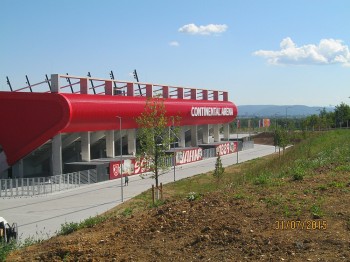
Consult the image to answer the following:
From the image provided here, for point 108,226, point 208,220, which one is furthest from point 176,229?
point 108,226

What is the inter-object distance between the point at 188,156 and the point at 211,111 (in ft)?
38.8

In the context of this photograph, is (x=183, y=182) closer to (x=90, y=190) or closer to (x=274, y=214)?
(x=90, y=190)

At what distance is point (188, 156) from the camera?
6059 cm

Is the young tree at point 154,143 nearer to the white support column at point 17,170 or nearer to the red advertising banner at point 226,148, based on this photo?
the white support column at point 17,170

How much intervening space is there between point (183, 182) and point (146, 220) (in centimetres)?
2690

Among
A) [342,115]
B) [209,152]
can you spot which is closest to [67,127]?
[209,152]

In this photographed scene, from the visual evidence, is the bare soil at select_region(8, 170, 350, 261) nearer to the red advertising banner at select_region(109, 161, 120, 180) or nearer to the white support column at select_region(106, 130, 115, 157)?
the red advertising banner at select_region(109, 161, 120, 180)

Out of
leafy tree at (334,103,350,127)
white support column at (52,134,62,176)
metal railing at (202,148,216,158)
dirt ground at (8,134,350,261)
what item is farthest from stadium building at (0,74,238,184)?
leafy tree at (334,103,350,127)

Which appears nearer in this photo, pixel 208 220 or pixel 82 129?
pixel 208 220

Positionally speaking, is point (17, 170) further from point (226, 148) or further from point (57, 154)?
point (226, 148)

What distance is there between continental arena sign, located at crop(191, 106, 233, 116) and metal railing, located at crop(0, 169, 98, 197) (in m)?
25.0

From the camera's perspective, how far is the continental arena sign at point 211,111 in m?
64.4

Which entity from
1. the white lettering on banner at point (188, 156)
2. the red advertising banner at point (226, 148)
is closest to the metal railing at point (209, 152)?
the red advertising banner at point (226, 148)

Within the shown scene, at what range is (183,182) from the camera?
39.6m
